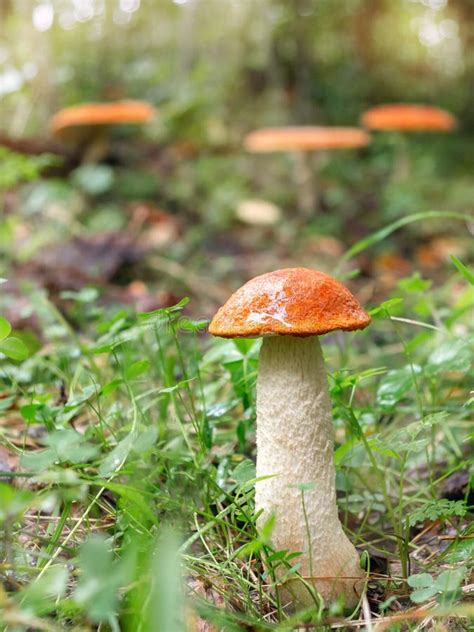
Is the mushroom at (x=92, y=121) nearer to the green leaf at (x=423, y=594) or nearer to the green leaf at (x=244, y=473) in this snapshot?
the green leaf at (x=244, y=473)

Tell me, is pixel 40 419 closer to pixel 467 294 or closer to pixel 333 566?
pixel 333 566

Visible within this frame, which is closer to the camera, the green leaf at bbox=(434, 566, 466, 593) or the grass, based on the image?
the grass

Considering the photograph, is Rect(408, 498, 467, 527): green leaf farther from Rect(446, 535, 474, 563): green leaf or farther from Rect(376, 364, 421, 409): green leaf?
Rect(376, 364, 421, 409): green leaf

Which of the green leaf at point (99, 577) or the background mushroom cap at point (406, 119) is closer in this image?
the green leaf at point (99, 577)

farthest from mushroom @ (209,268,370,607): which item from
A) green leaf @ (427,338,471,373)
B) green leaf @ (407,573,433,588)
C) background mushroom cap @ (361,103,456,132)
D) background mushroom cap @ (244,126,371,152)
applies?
background mushroom cap @ (361,103,456,132)

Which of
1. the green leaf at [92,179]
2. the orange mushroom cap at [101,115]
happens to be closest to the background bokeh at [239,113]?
the green leaf at [92,179]

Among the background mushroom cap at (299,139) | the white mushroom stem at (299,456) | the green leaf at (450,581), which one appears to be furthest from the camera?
the background mushroom cap at (299,139)

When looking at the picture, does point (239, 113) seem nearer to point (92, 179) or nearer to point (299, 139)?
point (299, 139)
